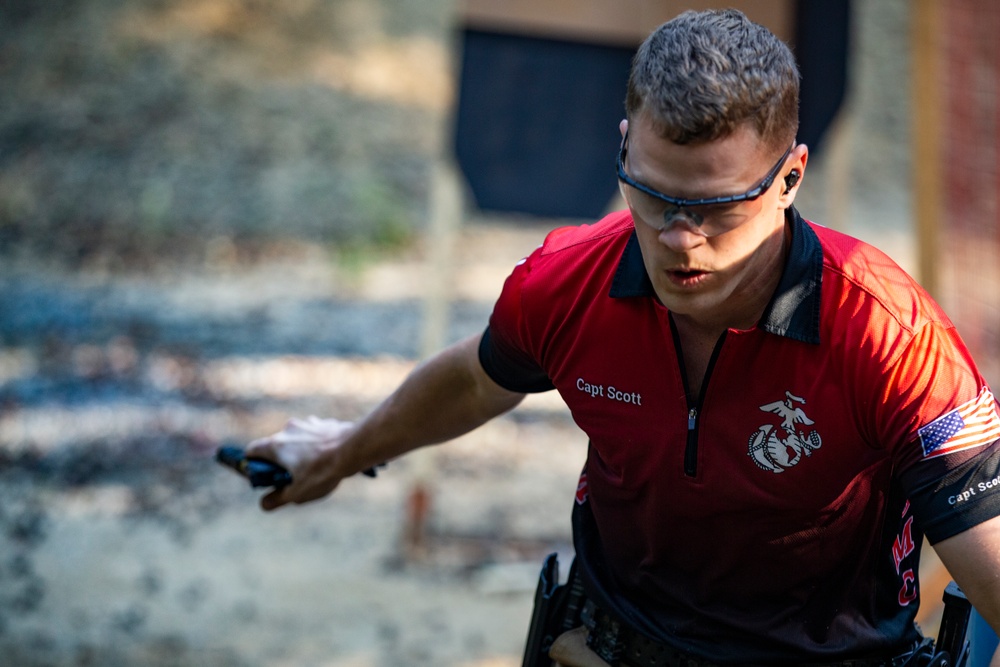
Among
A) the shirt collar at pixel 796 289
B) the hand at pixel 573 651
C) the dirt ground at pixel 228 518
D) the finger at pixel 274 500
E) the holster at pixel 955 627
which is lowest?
the dirt ground at pixel 228 518

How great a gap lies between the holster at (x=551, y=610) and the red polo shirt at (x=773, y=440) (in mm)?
151

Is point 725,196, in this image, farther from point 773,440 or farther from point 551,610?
point 551,610

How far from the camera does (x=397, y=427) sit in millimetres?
2359

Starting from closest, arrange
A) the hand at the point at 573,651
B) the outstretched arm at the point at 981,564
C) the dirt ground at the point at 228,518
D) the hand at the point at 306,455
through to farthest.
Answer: the outstretched arm at the point at 981,564, the hand at the point at 573,651, the hand at the point at 306,455, the dirt ground at the point at 228,518

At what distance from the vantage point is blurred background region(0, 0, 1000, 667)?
4.57 meters

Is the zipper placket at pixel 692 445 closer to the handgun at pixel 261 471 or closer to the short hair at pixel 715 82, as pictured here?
the short hair at pixel 715 82

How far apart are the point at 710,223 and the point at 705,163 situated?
4.0 inches

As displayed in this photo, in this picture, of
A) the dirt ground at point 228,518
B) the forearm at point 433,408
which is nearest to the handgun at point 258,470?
the forearm at point 433,408

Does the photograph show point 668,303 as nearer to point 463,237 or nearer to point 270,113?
point 463,237

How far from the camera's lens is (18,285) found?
7762 mm

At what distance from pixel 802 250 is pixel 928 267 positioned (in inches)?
101

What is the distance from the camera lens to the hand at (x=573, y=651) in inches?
85.8

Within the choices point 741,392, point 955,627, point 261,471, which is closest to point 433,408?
point 261,471

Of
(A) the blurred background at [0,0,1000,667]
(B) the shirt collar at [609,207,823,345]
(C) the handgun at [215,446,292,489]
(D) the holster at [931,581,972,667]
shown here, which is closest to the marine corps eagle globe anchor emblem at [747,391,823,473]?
(B) the shirt collar at [609,207,823,345]
